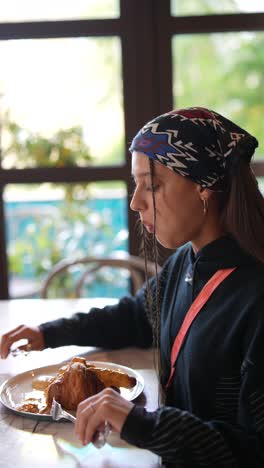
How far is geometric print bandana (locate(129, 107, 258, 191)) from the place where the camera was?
110cm

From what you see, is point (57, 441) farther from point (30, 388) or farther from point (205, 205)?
point (205, 205)

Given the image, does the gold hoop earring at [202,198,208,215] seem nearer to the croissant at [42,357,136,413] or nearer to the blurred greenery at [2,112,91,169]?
the croissant at [42,357,136,413]

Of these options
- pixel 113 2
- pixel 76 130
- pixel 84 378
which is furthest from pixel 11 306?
pixel 113 2

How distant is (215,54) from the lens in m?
2.95

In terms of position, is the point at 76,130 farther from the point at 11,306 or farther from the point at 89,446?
the point at 89,446

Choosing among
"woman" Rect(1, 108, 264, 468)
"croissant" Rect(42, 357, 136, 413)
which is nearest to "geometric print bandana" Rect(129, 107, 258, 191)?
"woman" Rect(1, 108, 264, 468)

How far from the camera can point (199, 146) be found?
3.57ft

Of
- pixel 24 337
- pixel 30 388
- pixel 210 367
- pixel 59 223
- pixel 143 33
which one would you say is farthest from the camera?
pixel 59 223

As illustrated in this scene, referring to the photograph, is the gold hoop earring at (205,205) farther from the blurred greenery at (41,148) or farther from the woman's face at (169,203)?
the blurred greenery at (41,148)

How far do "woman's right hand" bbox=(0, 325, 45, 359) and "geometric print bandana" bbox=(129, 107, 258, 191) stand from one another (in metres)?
0.54

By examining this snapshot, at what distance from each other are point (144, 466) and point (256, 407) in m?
0.20

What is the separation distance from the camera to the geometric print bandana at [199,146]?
110 centimetres

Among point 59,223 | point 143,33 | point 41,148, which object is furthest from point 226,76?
point 59,223

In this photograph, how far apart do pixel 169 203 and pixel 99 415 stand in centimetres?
43
